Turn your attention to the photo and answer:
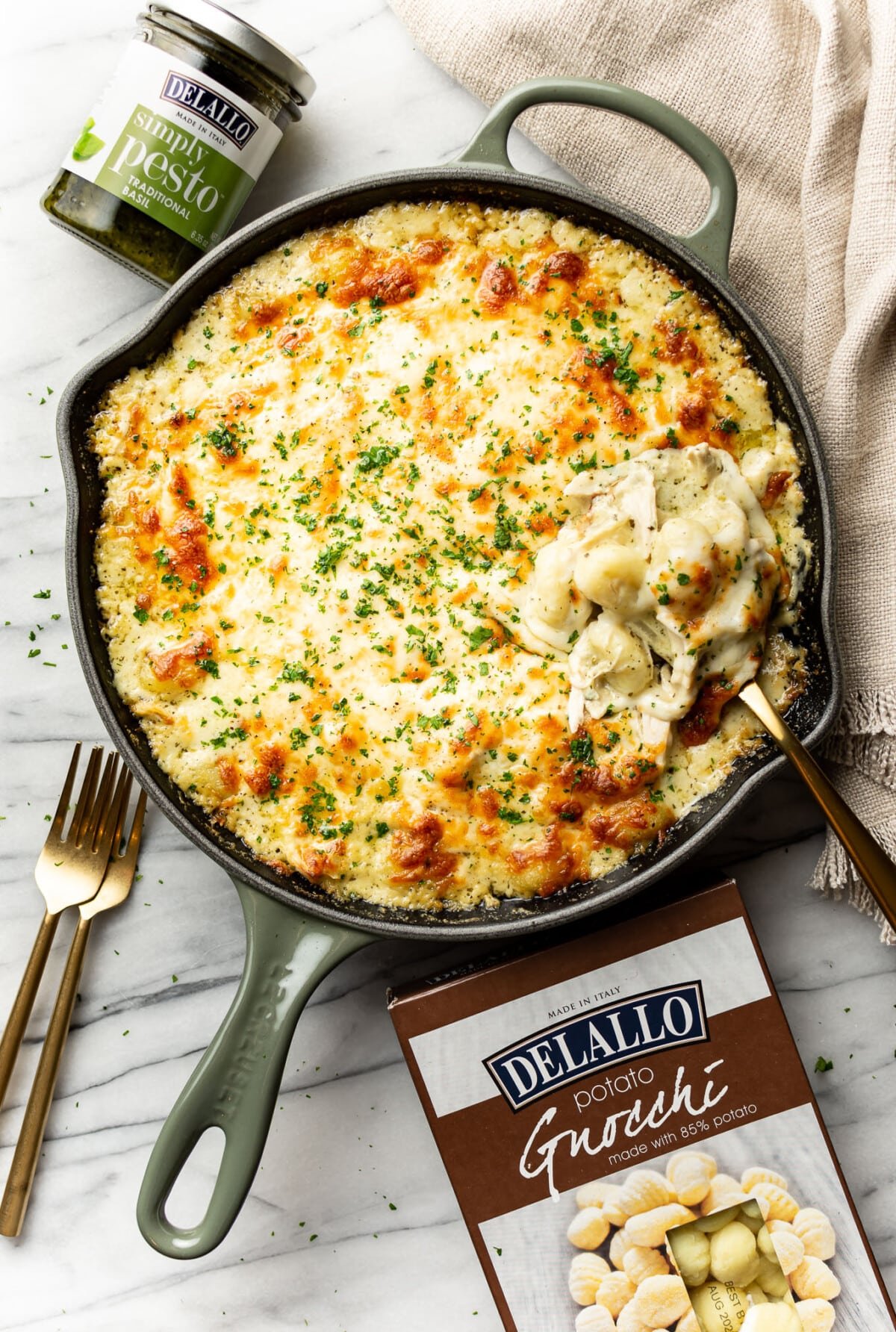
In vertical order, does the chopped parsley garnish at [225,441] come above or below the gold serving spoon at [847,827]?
below

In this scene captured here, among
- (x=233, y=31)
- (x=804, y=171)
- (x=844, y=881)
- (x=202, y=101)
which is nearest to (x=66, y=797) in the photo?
(x=202, y=101)

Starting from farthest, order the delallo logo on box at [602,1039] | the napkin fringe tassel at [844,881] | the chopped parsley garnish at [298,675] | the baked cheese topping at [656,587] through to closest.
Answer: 1. the napkin fringe tassel at [844,881]
2. the delallo logo on box at [602,1039]
3. the chopped parsley garnish at [298,675]
4. the baked cheese topping at [656,587]

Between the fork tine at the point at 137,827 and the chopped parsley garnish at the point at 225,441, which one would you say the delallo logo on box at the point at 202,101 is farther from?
the fork tine at the point at 137,827

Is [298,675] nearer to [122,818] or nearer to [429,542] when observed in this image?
[429,542]

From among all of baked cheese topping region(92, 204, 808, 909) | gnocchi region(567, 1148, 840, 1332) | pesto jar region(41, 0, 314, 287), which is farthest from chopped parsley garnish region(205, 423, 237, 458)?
gnocchi region(567, 1148, 840, 1332)

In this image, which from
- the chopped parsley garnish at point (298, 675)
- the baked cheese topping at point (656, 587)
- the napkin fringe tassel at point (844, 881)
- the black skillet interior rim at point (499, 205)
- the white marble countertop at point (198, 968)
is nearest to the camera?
the baked cheese topping at point (656, 587)

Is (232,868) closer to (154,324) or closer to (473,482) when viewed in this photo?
(473,482)

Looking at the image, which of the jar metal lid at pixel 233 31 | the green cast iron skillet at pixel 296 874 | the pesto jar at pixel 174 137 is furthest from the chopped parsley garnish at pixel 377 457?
the jar metal lid at pixel 233 31

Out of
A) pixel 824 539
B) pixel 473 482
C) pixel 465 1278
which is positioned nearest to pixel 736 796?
pixel 824 539
